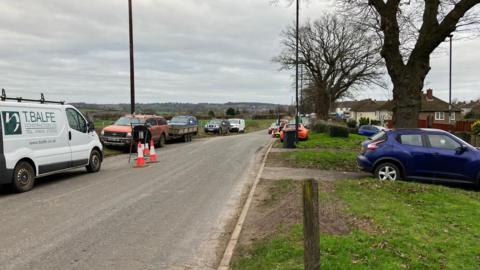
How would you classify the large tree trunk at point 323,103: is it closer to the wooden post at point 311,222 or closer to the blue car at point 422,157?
the blue car at point 422,157

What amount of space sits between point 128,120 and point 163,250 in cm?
1827

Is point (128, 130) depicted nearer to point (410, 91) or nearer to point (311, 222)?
point (410, 91)

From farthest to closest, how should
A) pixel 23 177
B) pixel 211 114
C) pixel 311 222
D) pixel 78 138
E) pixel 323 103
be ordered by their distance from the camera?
pixel 211 114 < pixel 323 103 < pixel 78 138 < pixel 23 177 < pixel 311 222

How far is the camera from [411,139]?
12180 millimetres

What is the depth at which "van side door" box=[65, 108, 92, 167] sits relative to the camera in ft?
42.1

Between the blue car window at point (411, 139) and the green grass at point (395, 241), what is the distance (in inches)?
136

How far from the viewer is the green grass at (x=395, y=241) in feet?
17.0

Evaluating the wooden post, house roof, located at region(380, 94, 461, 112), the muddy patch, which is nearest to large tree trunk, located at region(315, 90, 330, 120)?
house roof, located at region(380, 94, 461, 112)

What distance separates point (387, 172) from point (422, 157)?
3.18 ft

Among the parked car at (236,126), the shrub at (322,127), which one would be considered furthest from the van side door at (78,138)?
the parked car at (236,126)

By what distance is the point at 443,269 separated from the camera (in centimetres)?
500

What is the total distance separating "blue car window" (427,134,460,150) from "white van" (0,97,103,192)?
32.1 feet

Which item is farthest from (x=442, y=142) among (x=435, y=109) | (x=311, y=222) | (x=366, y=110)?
(x=366, y=110)

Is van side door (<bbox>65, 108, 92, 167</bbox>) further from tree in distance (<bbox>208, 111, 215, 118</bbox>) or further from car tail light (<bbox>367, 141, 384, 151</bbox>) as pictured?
tree in distance (<bbox>208, 111, 215, 118</bbox>)
